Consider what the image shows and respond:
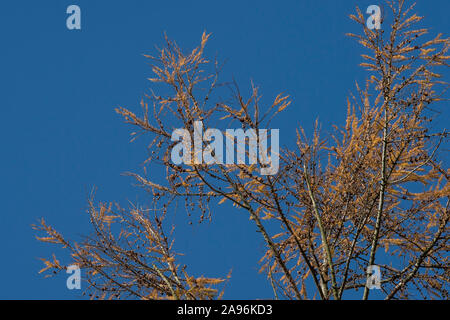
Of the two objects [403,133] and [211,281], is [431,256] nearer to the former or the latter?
[403,133]

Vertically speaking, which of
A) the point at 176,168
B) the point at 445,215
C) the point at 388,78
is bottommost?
the point at 445,215

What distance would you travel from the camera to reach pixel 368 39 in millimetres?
7051
